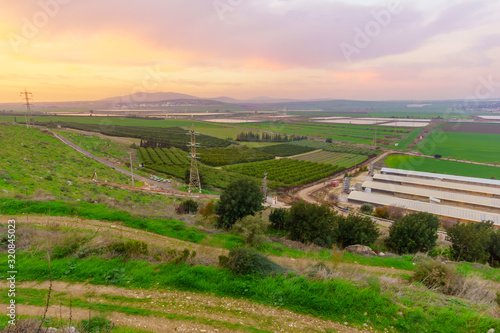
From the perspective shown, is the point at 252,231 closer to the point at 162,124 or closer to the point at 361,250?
the point at 361,250

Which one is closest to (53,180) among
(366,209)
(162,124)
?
(366,209)

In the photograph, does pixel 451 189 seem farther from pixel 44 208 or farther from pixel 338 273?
pixel 44 208

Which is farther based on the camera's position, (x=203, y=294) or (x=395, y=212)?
(x=395, y=212)

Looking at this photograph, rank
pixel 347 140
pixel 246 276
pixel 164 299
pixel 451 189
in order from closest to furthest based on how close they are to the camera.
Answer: pixel 164 299 < pixel 246 276 < pixel 451 189 < pixel 347 140

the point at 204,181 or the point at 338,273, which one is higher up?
the point at 338,273

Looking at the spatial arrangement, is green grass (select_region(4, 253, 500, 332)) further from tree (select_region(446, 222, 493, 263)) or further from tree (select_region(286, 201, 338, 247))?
tree (select_region(446, 222, 493, 263))

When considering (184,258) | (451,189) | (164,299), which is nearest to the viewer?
(164,299)

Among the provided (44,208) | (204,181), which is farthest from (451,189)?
(44,208)

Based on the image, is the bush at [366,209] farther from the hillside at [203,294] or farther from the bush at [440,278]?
the hillside at [203,294]
